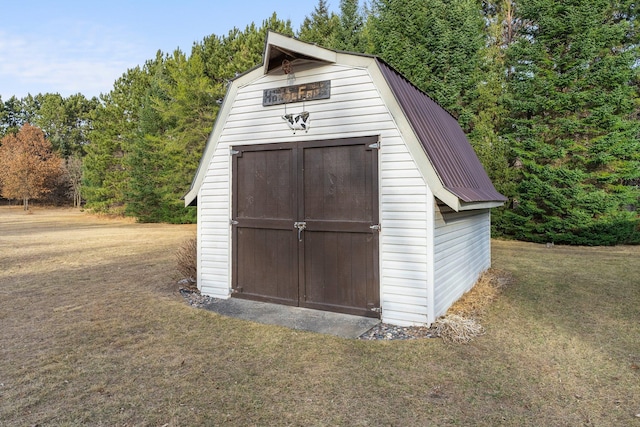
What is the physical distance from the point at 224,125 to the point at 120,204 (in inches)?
957

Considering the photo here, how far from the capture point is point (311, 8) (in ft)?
76.5

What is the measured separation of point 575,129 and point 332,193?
11.8 m

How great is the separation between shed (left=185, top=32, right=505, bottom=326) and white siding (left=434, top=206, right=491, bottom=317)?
0.03m

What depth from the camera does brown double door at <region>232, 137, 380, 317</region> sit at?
467 cm

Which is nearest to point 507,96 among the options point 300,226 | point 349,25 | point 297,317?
point 349,25

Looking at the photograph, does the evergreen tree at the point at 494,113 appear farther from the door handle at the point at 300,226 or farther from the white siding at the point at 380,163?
the door handle at the point at 300,226

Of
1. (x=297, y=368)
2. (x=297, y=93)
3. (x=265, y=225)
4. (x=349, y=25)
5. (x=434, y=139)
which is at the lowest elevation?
(x=297, y=368)

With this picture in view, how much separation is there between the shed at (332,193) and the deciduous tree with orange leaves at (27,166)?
110 feet

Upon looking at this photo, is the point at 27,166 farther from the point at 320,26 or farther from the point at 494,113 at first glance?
the point at 494,113

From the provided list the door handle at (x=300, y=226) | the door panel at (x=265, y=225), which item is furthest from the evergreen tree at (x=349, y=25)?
the door handle at (x=300, y=226)

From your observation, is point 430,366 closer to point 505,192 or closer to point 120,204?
point 505,192

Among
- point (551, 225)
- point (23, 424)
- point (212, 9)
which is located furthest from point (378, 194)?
point (551, 225)

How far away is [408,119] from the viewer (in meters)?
4.40

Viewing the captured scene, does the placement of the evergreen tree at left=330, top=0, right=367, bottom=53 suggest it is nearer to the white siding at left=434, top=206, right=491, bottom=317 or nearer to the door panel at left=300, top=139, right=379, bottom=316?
the white siding at left=434, top=206, right=491, bottom=317
